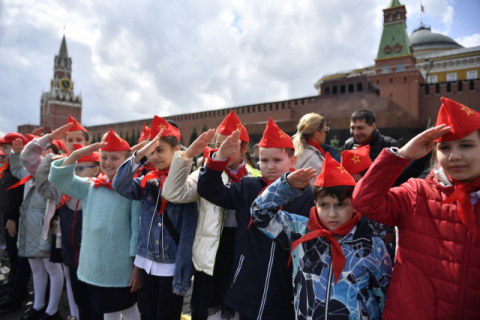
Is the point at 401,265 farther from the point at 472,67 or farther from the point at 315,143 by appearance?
the point at 472,67

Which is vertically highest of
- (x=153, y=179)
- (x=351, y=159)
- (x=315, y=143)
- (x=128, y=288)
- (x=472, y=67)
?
(x=472, y=67)

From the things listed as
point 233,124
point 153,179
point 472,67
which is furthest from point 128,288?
point 472,67

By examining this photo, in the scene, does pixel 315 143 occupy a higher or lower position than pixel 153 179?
Answer: higher

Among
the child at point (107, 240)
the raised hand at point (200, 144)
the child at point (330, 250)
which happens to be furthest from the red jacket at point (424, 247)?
the child at point (107, 240)

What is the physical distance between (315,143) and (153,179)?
4.88 feet

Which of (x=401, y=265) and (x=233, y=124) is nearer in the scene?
(x=401, y=265)

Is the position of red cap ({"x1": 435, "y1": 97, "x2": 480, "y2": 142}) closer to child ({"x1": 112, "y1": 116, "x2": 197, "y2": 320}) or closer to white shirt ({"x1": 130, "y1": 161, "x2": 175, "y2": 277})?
child ({"x1": 112, "y1": 116, "x2": 197, "y2": 320})

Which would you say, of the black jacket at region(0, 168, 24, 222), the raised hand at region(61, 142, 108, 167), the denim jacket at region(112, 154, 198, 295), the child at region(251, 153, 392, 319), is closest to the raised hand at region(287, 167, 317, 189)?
the child at region(251, 153, 392, 319)

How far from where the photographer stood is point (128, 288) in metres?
2.28

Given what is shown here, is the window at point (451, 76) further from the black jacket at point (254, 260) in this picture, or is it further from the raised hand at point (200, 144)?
the raised hand at point (200, 144)

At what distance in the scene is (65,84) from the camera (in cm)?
7219

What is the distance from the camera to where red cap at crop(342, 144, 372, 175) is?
2092 millimetres

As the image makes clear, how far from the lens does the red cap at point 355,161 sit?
2.09 m

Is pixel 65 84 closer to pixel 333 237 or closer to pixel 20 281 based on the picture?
pixel 20 281
